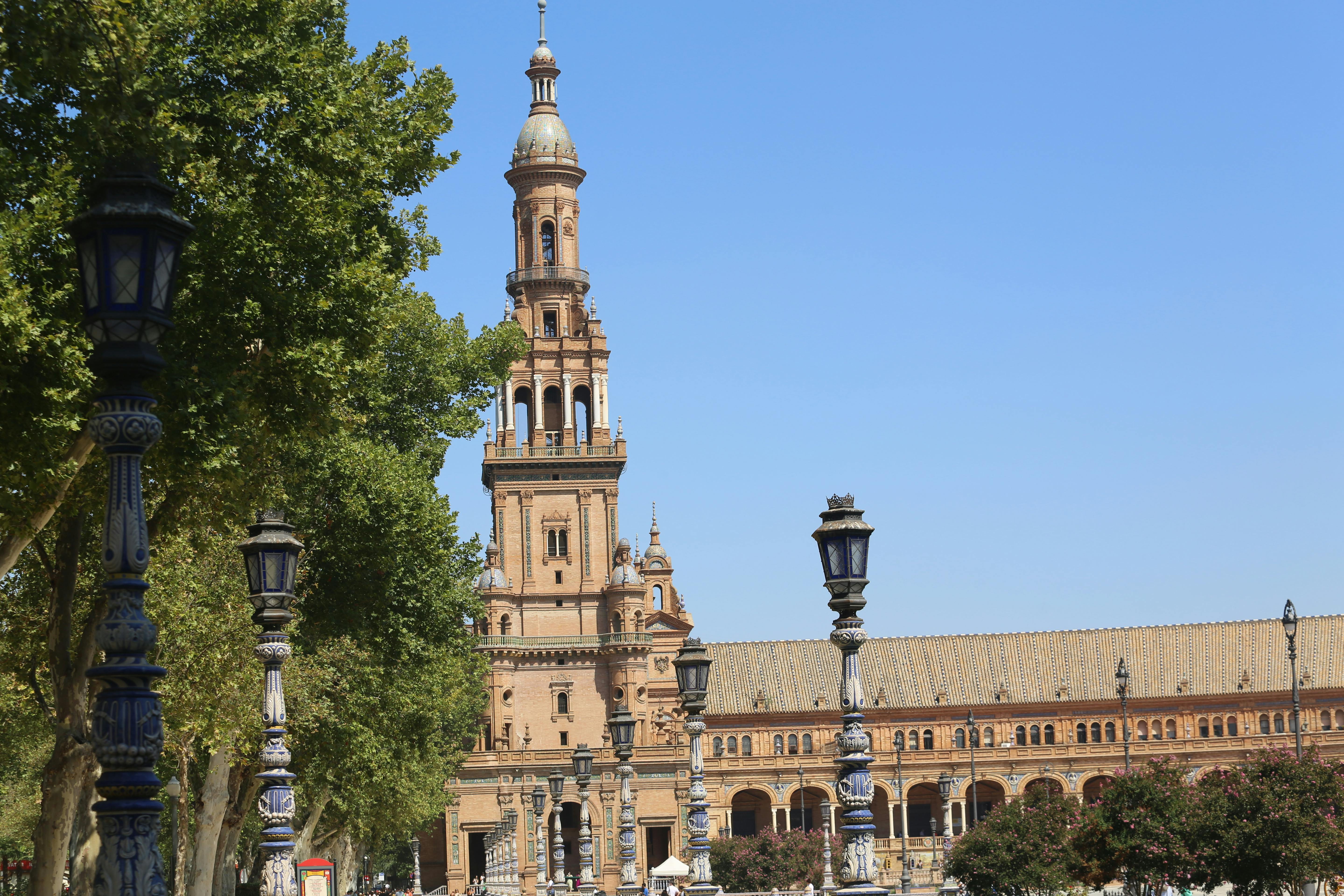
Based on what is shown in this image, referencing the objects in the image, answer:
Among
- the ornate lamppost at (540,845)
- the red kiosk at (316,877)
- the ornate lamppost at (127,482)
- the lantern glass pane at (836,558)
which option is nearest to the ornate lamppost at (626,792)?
the red kiosk at (316,877)

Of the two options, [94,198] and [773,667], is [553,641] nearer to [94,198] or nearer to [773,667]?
[773,667]

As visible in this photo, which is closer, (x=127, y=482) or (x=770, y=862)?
(x=127, y=482)

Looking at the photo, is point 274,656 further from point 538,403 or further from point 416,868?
point 538,403

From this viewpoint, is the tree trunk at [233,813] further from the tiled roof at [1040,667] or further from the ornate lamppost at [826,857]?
the tiled roof at [1040,667]

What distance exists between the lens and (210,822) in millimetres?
32688

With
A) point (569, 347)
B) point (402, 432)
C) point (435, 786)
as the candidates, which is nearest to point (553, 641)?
point (569, 347)

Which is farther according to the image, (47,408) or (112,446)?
(47,408)

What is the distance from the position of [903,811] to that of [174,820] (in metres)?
70.0

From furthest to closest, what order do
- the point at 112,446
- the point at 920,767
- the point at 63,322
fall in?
1. the point at 920,767
2. the point at 63,322
3. the point at 112,446

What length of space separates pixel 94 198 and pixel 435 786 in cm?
5422

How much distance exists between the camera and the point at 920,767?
114m

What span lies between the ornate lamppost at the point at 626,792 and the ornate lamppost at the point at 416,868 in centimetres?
4451

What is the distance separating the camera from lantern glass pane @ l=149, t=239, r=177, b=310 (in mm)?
10102

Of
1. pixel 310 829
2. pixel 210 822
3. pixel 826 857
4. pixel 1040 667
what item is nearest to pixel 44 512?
pixel 210 822
